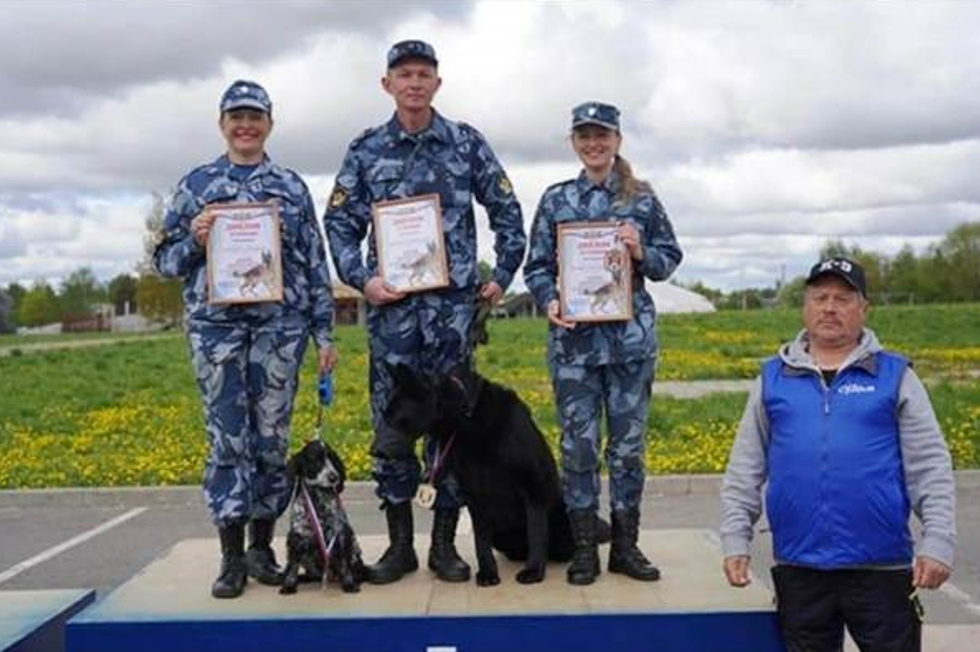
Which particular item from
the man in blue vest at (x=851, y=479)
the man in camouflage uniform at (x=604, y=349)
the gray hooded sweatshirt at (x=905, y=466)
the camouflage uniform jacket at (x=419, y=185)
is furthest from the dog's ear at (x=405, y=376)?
the man in blue vest at (x=851, y=479)

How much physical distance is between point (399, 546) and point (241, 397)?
3.06ft

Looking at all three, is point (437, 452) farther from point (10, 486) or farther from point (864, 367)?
point (10, 486)

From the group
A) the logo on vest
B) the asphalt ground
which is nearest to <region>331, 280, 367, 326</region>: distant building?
the asphalt ground

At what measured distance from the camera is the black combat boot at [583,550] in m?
4.82

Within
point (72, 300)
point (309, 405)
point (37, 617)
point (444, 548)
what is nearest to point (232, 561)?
point (37, 617)

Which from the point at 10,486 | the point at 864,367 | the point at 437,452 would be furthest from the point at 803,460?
the point at 10,486

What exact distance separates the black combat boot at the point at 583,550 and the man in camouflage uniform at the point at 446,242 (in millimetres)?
445

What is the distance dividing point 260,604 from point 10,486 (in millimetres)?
6531

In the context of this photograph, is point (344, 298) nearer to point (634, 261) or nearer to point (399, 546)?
point (399, 546)

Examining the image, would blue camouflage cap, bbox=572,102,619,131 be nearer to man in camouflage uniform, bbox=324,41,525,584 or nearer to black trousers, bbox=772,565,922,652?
man in camouflage uniform, bbox=324,41,525,584

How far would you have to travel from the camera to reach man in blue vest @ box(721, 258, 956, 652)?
11.8 feet

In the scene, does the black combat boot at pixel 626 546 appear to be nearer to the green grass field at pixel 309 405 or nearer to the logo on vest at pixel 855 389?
the logo on vest at pixel 855 389

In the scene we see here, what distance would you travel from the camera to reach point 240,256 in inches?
183

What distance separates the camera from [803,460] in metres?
3.65
